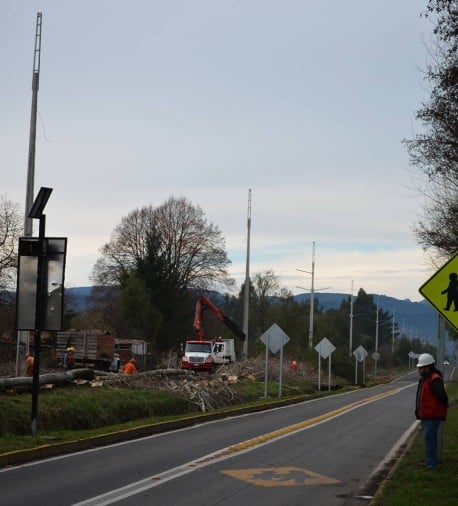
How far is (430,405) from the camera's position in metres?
12.9

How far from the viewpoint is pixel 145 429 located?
2005cm

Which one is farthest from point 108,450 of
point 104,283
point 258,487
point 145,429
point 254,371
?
point 104,283

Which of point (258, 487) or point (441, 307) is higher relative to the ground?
point (441, 307)

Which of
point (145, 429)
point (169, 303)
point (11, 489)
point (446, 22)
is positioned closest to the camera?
point (11, 489)

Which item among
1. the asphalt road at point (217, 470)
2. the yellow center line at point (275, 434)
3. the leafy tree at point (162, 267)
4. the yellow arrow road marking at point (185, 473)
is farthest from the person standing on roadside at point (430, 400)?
the leafy tree at point (162, 267)

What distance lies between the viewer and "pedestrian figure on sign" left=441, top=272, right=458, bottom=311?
11.8m

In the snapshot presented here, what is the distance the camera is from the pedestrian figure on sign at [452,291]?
11797 mm

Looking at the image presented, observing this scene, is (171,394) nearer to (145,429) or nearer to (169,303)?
(145,429)

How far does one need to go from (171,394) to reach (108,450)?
35.6 ft

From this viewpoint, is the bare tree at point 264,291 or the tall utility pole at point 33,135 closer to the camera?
the tall utility pole at point 33,135

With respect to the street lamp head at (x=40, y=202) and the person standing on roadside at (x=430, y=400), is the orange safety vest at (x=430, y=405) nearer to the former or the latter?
the person standing on roadside at (x=430, y=400)

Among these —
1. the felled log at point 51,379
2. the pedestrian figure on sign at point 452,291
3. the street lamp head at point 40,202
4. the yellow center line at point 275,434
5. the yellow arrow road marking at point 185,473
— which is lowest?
the yellow center line at point 275,434

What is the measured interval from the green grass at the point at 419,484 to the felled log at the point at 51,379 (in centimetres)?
931

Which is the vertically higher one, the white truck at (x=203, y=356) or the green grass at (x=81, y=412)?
the white truck at (x=203, y=356)
